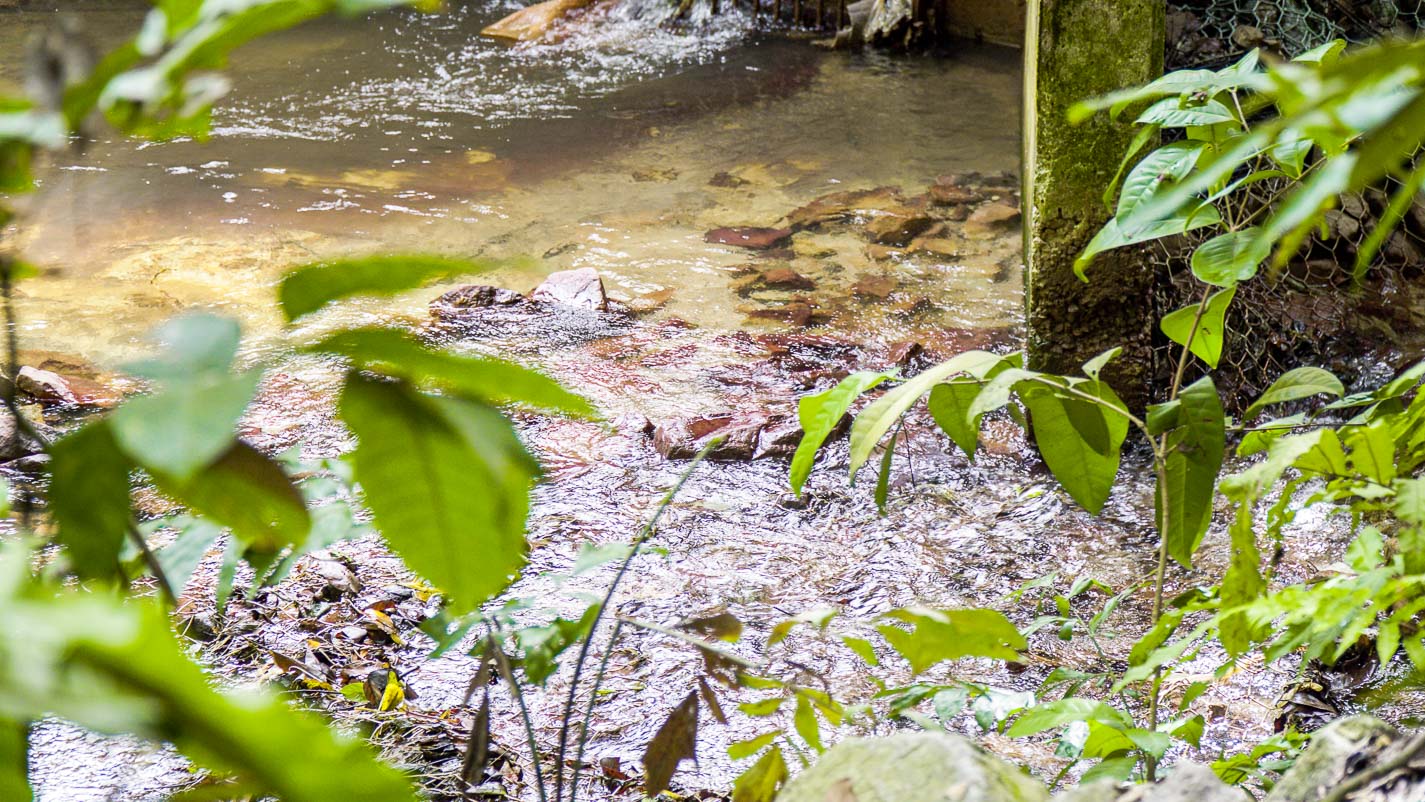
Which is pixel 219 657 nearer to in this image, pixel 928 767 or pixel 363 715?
pixel 363 715

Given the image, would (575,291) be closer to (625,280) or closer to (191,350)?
(625,280)

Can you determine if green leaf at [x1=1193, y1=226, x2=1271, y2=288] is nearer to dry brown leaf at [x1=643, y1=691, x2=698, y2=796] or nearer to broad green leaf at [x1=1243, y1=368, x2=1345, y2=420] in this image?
broad green leaf at [x1=1243, y1=368, x2=1345, y2=420]

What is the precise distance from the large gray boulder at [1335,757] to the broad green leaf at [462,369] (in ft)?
2.27

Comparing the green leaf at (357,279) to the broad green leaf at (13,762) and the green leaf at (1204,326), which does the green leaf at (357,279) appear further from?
the green leaf at (1204,326)

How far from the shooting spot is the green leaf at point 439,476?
504 mm

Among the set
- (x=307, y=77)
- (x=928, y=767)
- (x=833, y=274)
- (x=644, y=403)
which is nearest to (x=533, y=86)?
(x=307, y=77)

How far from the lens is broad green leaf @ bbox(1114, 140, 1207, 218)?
1.23 metres

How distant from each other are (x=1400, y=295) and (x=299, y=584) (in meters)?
3.20

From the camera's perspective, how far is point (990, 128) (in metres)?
6.17

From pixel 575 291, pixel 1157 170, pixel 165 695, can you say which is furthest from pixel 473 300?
pixel 165 695

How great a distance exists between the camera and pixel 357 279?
0.52 m

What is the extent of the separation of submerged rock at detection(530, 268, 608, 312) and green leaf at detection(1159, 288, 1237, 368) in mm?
2928

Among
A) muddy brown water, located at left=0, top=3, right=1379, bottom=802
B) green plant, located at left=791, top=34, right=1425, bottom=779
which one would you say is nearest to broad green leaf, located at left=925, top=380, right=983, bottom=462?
green plant, located at left=791, top=34, right=1425, bottom=779

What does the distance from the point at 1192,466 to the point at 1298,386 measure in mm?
137
